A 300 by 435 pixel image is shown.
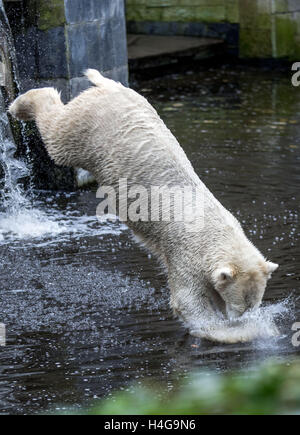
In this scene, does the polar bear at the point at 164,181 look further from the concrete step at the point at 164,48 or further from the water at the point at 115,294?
the concrete step at the point at 164,48

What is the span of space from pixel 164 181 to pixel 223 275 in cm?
85

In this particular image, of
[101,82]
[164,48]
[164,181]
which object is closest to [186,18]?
[164,48]

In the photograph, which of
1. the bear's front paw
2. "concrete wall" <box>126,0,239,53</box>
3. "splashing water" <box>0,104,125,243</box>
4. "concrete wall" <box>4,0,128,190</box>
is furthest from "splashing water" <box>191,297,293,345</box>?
"concrete wall" <box>126,0,239,53</box>

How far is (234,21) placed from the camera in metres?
13.9

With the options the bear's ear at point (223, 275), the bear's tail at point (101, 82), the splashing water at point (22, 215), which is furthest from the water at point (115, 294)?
the bear's tail at point (101, 82)

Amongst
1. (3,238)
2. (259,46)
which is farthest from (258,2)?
(3,238)

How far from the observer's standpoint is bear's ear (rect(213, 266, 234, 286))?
4031mm

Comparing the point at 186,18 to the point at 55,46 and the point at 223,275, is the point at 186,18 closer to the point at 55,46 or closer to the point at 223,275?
the point at 55,46

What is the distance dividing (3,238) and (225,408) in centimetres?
526

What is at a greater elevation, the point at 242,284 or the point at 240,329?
the point at 242,284

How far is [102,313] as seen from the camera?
4.82 meters

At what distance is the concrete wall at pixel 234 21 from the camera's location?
13273 mm

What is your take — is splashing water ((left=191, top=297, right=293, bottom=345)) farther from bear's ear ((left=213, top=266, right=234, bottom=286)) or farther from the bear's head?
bear's ear ((left=213, top=266, right=234, bottom=286))
